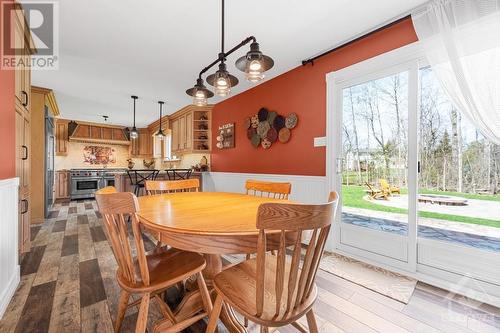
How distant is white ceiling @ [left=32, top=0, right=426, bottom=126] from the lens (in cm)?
186

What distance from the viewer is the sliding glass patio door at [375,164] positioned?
2.15 metres

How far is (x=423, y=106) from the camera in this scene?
6.79 ft

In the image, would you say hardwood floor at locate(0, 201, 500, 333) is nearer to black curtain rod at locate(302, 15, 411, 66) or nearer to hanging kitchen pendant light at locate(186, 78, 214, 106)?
hanging kitchen pendant light at locate(186, 78, 214, 106)

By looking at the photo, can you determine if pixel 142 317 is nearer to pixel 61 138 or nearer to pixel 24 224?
pixel 24 224

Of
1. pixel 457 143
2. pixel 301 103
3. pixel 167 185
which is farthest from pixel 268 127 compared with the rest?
pixel 457 143

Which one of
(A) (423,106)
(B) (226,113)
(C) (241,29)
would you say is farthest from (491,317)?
(B) (226,113)

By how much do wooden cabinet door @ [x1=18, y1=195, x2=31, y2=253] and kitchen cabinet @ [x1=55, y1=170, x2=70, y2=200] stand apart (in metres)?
4.13

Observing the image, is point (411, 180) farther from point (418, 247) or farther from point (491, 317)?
point (491, 317)

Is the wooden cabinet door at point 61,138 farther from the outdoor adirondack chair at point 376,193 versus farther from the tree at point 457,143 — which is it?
the tree at point 457,143

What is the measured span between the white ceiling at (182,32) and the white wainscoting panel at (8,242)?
61.6 inches

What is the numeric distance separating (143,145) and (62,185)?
2473mm

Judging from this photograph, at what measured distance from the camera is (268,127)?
338 centimetres

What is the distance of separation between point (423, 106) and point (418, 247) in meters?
1.32

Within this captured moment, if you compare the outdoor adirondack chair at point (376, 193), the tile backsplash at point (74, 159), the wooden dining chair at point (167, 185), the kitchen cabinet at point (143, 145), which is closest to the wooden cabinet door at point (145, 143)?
the kitchen cabinet at point (143, 145)
